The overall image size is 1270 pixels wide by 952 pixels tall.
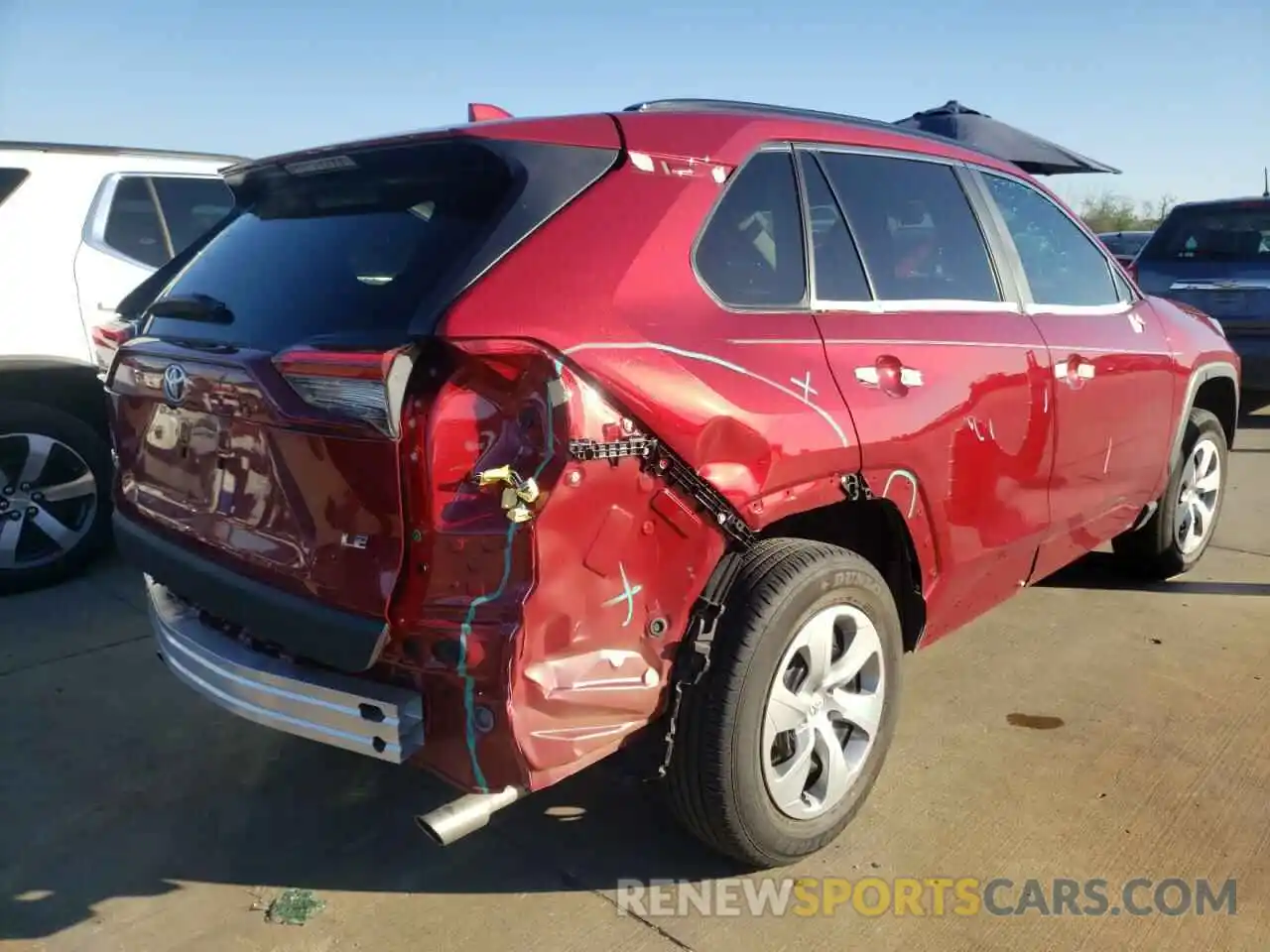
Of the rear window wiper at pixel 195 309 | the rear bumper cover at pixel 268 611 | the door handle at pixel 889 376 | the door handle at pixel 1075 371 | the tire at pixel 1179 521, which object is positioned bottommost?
the tire at pixel 1179 521

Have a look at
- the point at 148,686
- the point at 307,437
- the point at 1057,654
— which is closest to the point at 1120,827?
the point at 1057,654

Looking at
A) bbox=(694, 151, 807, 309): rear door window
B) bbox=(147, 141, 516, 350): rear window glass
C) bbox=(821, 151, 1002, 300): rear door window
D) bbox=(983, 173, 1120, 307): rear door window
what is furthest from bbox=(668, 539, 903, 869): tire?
bbox=(983, 173, 1120, 307): rear door window

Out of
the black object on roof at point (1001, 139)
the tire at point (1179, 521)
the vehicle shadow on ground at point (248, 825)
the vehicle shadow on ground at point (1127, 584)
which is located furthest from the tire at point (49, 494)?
the black object on roof at point (1001, 139)

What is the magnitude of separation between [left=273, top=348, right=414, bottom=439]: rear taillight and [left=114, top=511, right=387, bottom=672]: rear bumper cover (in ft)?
1.47

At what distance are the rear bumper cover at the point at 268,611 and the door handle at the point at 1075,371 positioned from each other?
8.23 ft

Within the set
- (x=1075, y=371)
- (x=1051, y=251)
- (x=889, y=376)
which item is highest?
(x=1051, y=251)

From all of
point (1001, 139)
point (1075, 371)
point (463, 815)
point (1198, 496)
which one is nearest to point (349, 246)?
point (463, 815)

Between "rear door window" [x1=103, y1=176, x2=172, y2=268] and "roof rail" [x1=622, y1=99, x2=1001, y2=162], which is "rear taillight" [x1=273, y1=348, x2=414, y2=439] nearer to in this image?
"roof rail" [x1=622, y1=99, x2=1001, y2=162]

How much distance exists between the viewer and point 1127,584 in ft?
16.5

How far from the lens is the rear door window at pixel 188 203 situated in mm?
5410

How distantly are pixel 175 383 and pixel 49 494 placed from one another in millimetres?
2839

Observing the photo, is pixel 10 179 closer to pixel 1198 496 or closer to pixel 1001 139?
pixel 1198 496

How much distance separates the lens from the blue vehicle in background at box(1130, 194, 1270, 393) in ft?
27.8

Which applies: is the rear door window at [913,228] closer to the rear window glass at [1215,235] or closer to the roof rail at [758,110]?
the roof rail at [758,110]
